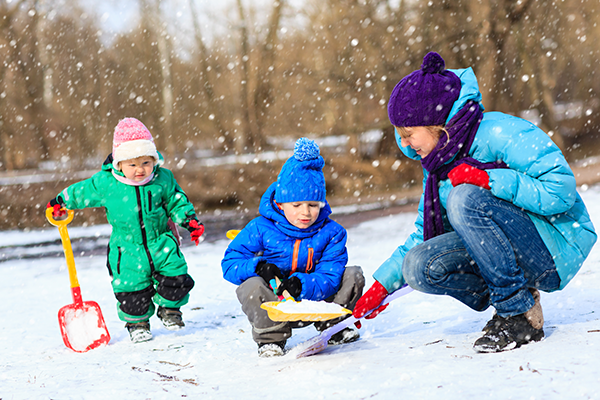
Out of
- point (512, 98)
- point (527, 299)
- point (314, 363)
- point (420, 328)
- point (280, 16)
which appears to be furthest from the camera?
point (280, 16)

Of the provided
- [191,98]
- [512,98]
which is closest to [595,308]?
[512,98]

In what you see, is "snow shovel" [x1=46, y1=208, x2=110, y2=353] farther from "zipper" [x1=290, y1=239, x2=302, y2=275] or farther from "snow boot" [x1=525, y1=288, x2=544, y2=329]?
"snow boot" [x1=525, y1=288, x2=544, y2=329]

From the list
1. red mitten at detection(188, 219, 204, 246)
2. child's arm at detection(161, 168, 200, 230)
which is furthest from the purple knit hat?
child's arm at detection(161, 168, 200, 230)

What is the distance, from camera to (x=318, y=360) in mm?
2338

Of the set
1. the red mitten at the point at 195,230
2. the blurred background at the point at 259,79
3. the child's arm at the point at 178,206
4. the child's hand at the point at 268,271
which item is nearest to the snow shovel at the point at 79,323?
the child's arm at the point at 178,206

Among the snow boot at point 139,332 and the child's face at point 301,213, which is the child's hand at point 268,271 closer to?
the child's face at point 301,213

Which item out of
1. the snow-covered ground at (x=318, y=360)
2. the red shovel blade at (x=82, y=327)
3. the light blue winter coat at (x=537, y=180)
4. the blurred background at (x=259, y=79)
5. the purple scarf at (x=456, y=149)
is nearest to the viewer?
the snow-covered ground at (x=318, y=360)

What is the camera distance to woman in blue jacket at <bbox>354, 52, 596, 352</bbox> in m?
2.06

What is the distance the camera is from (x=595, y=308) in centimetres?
263

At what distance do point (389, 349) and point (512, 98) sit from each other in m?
13.7

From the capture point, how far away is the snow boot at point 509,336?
6.81ft

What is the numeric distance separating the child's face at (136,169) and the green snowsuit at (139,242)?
0.21 ft

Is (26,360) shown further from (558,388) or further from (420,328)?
(558,388)

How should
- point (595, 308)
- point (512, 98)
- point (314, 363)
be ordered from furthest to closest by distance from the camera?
point (512, 98) → point (595, 308) → point (314, 363)
